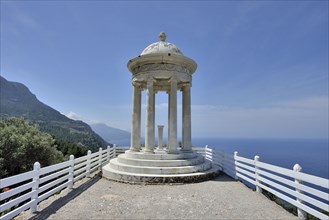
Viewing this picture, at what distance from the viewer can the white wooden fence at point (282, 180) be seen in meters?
4.55

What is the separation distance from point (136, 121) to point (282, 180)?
8.19m

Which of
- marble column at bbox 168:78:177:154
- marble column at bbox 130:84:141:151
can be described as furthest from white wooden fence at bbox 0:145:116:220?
marble column at bbox 168:78:177:154

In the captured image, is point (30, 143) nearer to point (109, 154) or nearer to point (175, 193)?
point (109, 154)

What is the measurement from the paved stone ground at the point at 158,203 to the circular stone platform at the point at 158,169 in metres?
0.47

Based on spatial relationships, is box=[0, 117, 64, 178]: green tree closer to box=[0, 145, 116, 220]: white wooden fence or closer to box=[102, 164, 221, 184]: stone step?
box=[0, 145, 116, 220]: white wooden fence

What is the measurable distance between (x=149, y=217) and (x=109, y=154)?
33.2 ft

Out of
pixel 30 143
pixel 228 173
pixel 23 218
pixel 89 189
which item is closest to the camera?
pixel 23 218

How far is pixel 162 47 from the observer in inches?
464

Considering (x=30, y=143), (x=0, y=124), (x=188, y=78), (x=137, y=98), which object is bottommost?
(x=30, y=143)

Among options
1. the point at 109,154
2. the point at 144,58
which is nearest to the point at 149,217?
the point at 144,58

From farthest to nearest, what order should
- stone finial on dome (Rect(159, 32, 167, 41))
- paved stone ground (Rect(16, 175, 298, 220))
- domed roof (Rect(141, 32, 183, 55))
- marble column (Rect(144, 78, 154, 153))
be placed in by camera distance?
stone finial on dome (Rect(159, 32, 167, 41)) → domed roof (Rect(141, 32, 183, 55)) → marble column (Rect(144, 78, 154, 153)) → paved stone ground (Rect(16, 175, 298, 220))

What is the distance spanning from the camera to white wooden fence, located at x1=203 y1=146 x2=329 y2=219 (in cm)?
455

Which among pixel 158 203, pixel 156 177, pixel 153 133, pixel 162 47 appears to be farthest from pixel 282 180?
pixel 162 47

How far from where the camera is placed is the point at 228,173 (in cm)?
1076
